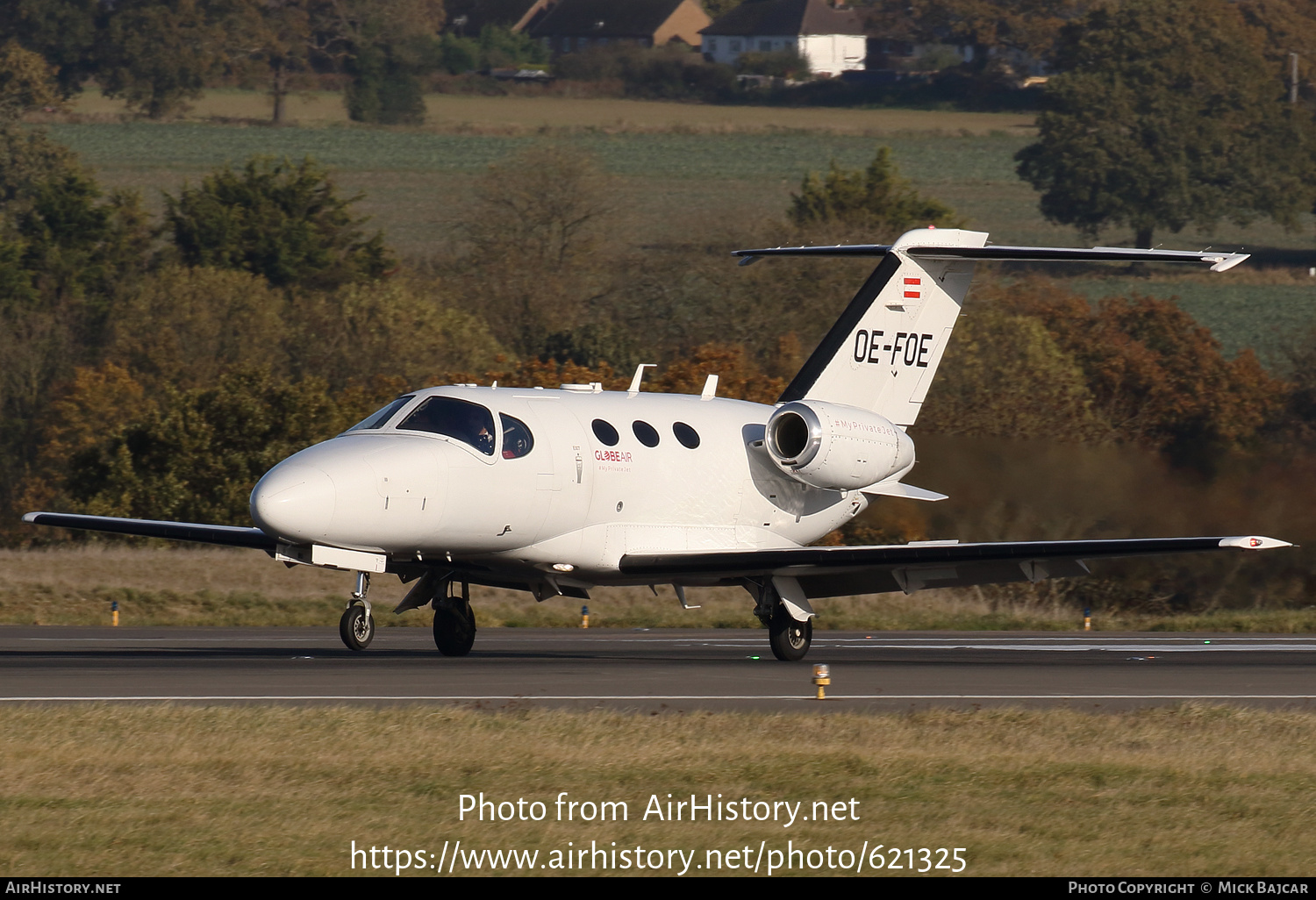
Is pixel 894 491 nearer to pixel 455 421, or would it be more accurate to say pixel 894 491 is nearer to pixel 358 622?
pixel 455 421

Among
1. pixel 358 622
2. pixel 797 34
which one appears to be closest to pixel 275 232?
pixel 358 622

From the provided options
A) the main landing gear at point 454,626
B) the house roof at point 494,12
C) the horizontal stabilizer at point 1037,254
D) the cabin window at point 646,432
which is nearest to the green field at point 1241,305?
the horizontal stabilizer at point 1037,254

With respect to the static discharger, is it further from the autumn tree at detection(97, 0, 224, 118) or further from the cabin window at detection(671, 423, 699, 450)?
the autumn tree at detection(97, 0, 224, 118)

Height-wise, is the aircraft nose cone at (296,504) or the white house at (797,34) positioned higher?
the aircraft nose cone at (296,504)

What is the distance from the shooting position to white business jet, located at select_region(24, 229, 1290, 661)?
63.0ft

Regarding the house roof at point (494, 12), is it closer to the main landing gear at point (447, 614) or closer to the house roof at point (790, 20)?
the house roof at point (790, 20)

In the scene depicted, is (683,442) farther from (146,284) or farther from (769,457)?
A: (146,284)

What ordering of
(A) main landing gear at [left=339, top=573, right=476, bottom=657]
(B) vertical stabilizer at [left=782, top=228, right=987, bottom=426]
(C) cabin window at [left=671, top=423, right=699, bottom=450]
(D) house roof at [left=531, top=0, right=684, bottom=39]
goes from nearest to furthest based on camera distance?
(A) main landing gear at [left=339, top=573, right=476, bottom=657]
(C) cabin window at [left=671, top=423, right=699, bottom=450]
(B) vertical stabilizer at [left=782, top=228, right=987, bottom=426]
(D) house roof at [left=531, top=0, right=684, bottom=39]

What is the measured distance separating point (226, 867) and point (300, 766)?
283 centimetres

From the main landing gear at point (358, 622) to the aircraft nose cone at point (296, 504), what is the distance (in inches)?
72.0

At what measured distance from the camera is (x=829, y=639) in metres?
28.2

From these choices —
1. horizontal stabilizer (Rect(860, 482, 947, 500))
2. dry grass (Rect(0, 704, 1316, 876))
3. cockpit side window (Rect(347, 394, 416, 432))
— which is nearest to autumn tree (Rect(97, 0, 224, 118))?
horizontal stabilizer (Rect(860, 482, 947, 500))

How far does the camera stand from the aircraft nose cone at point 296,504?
59.9 feet

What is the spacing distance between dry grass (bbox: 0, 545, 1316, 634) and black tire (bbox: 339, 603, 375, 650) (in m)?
10.1
